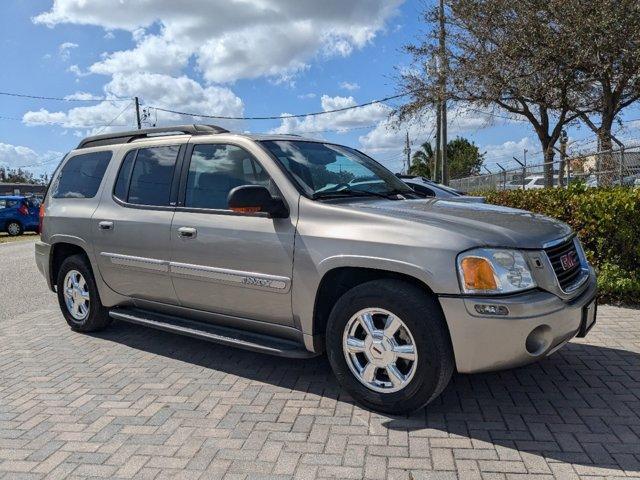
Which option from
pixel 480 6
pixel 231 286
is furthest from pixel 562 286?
pixel 480 6

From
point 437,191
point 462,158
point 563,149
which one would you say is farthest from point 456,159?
point 437,191

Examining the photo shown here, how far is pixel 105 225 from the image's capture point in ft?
16.2

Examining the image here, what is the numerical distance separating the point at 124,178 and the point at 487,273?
3405mm

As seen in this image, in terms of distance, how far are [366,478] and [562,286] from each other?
64.5 inches

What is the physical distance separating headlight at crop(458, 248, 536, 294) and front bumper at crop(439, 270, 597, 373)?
0.06 m

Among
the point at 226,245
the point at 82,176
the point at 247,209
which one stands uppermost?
the point at 82,176

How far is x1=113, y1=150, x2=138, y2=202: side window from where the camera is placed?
4969 mm

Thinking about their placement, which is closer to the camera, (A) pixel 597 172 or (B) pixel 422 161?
(A) pixel 597 172

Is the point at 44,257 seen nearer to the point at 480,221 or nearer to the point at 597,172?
the point at 480,221

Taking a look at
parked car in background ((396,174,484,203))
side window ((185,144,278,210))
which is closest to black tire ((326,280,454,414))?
side window ((185,144,278,210))

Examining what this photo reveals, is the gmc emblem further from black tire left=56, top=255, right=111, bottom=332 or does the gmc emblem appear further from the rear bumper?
the rear bumper

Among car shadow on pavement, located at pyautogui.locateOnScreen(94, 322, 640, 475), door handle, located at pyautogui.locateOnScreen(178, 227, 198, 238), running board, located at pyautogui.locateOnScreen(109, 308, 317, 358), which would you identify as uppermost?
door handle, located at pyautogui.locateOnScreen(178, 227, 198, 238)

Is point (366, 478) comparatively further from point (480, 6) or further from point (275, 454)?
point (480, 6)

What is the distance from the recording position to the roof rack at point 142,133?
4.64 metres
